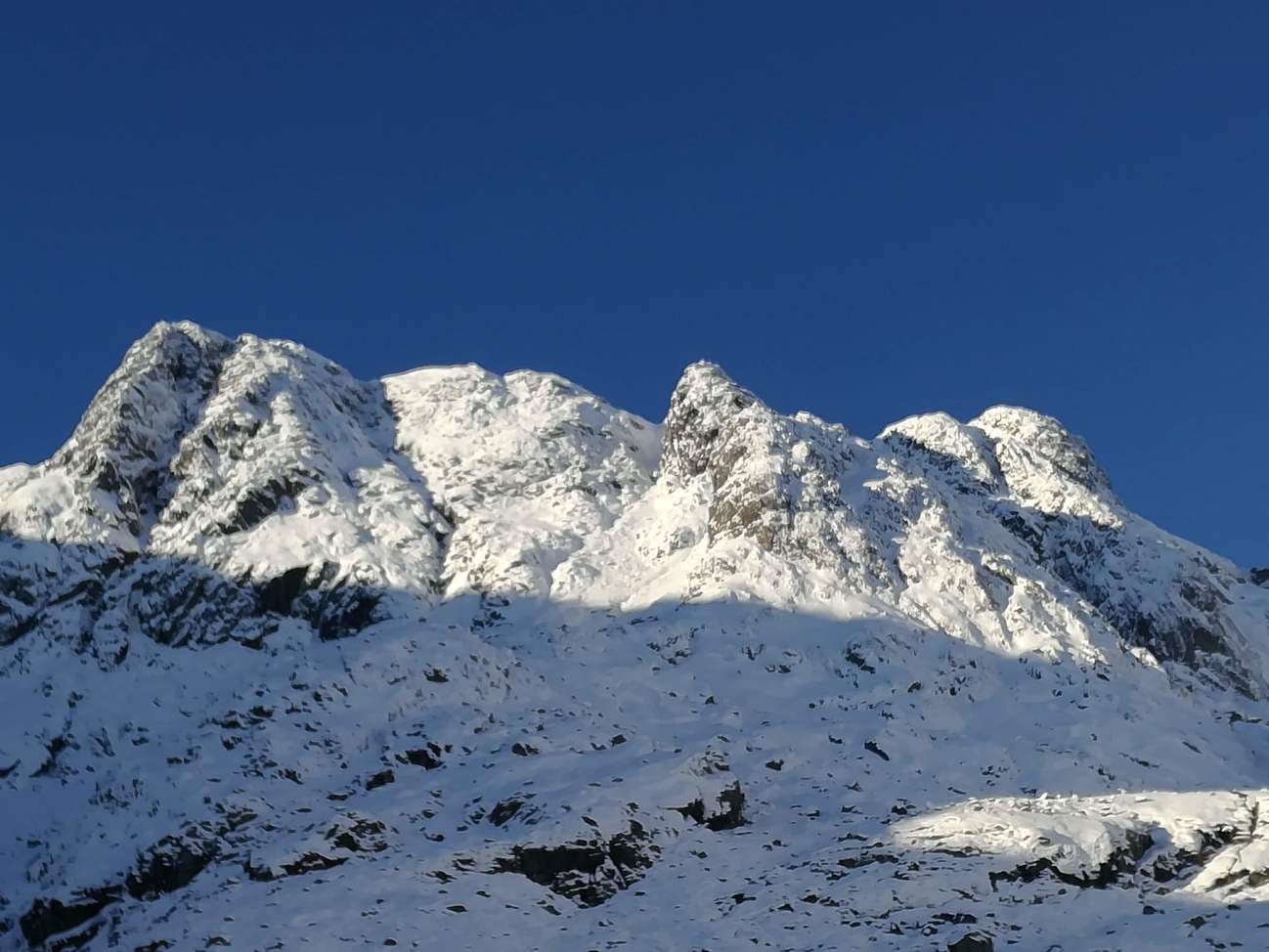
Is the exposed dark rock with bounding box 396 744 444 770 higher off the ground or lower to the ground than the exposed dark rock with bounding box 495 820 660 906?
higher

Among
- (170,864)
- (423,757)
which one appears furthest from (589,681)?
(170,864)

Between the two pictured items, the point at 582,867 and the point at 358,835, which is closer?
the point at 582,867

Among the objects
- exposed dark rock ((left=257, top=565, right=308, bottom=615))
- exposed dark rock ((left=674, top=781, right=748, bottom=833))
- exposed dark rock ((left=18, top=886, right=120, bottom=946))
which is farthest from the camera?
exposed dark rock ((left=257, top=565, right=308, bottom=615))

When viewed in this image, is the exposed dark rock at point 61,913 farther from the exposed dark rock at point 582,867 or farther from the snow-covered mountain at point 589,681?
the exposed dark rock at point 582,867

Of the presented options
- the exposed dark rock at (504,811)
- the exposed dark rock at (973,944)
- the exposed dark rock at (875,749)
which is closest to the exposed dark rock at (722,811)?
the exposed dark rock at (504,811)

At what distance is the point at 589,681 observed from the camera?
56.5 meters

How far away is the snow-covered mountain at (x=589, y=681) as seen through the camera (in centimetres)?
3528

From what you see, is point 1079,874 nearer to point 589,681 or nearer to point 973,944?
point 973,944

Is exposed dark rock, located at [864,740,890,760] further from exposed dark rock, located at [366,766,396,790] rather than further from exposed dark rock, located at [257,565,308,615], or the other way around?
exposed dark rock, located at [257,565,308,615]

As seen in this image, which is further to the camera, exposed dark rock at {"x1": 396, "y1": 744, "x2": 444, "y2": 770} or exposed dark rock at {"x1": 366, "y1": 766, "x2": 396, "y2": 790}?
exposed dark rock at {"x1": 396, "y1": 744, "x2": 444, "y2": 770}

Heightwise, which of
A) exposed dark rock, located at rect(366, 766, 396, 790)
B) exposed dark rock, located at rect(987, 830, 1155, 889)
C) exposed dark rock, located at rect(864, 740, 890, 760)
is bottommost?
exposed dark rock, located at rect(987, 830, 1155, 889)

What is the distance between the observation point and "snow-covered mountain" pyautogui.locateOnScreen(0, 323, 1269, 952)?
35.3 meters

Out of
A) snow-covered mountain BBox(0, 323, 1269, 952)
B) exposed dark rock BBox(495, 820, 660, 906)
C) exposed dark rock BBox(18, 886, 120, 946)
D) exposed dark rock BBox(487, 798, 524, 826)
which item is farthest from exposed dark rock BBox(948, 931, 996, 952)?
exposed dark rock BBox(18, 886, 120, 946)

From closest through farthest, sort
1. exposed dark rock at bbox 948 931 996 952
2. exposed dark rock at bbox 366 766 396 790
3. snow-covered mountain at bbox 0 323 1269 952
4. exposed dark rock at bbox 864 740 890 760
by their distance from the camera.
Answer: exposed dark rock at bbox 948 931 996 952 → snow-covered mountain at bbox 0 323 1269 952 → exposed dark rock at bbox 366 766 396 790 → exposed dark rock at bbox 864 740 890 760
